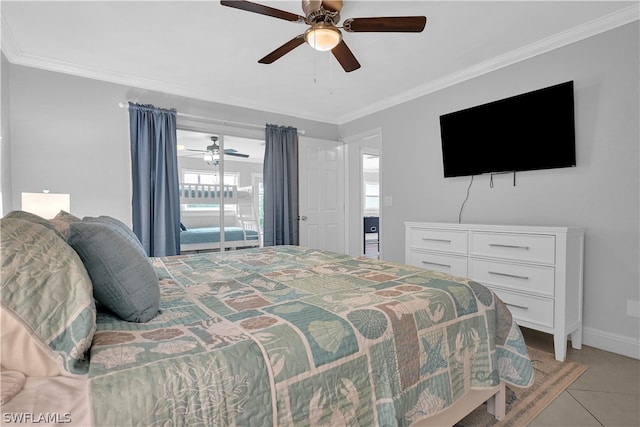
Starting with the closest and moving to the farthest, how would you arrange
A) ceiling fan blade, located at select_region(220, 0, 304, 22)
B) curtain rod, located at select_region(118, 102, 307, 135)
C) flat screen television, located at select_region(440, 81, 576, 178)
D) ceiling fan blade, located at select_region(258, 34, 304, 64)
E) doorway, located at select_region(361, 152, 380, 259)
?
1. ceiling fan blade, located at select_region(220, 0, 304, 22)
2. ceiling fan blade, located at select_region(258, 34, 304, 64)
3. flat screen television, located at select_region(440, 81, 576, 178)
4. curtain rod, located at select_region(118, 102, 307, 135)
5. doorway, located at select_region(361, 152, 380, 259)

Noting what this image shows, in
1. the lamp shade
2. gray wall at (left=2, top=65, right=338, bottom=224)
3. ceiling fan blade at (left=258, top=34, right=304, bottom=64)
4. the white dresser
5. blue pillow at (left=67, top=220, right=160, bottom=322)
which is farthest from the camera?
gray wall at (left=2, top=65, right=338, bottom=224)

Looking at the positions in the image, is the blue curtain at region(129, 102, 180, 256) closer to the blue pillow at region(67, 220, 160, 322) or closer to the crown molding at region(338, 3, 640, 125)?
the blue pillow at region(67, 220, 160, 322)

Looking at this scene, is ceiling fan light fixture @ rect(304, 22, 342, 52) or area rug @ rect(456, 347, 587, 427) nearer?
area rug @ rect(456, 347, 587, 427)

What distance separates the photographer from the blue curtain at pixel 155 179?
3467 millimetres

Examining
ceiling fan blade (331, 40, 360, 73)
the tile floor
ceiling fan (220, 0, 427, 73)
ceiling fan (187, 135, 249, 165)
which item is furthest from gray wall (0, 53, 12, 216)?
the tile floor

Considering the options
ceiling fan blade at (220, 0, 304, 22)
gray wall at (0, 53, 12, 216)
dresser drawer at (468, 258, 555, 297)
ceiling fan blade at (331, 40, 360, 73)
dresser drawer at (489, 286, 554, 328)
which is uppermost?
ceiling fan blade at (220, 0, 304, 22)

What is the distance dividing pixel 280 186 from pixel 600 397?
12.3ft

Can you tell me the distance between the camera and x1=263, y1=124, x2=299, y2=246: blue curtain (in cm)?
436

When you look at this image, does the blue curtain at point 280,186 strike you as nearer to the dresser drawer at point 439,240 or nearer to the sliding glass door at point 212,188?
the sliding glass door at point 212,188

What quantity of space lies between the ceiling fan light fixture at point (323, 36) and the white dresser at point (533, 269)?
193 cm

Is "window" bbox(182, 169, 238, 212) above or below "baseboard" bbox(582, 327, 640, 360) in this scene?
above

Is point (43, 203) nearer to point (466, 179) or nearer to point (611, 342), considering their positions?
point (466, 179)

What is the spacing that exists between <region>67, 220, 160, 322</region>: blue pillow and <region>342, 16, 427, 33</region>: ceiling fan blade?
1756 mm

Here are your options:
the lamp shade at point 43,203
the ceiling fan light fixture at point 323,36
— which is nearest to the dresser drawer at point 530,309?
the ceiling fan light fixture at point 323,36
